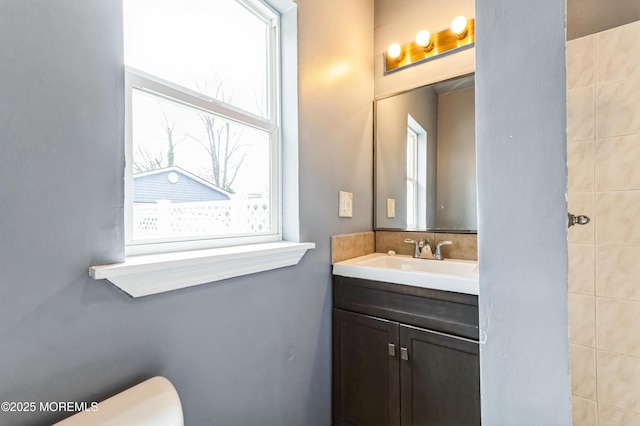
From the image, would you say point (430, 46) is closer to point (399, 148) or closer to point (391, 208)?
point (399, 148)

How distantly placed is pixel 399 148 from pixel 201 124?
1.21 m

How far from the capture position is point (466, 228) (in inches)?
59.8

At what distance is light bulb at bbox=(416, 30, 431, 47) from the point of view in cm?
160

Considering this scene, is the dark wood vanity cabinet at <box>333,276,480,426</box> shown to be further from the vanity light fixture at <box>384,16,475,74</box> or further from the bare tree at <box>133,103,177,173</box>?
the vanity light fixture at <box>384,16,475,74</box>

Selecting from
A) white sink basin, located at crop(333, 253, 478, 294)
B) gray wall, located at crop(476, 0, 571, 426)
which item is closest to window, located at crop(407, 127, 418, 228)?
white sink basin, located at crop(333, 253, 478, 294)

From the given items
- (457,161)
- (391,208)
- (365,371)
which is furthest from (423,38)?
(365,371)

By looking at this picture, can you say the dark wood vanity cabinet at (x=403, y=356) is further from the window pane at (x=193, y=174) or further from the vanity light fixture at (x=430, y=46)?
the vanity light fixture at (x=430, y=46)

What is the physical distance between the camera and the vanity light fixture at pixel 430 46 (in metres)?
1.49

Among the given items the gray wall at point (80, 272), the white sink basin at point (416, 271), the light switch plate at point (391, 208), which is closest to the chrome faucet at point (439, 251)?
the white sink basin at point (416, 271)

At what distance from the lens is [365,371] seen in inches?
52.0

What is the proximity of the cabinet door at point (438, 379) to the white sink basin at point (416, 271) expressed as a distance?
20 cm

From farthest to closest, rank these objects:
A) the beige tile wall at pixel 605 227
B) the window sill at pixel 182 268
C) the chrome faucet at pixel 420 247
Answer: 1. the chrome faucet at pixel 420 247
2. the beige tile wall at pixel 605 227
3. the window sill at pixel 182 268

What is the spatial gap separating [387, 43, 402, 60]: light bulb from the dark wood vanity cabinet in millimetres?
1398

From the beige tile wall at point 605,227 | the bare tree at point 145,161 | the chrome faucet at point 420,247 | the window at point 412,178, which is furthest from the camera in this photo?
the window at point 412,178
